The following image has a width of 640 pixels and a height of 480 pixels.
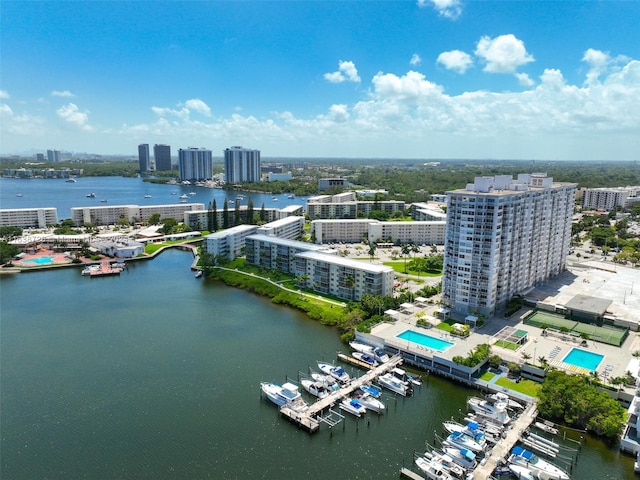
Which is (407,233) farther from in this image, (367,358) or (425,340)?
(367,358)

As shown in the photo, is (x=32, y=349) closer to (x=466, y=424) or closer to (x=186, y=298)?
(x=186, y=298)

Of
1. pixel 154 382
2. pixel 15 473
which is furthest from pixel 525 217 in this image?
pixel 15 473

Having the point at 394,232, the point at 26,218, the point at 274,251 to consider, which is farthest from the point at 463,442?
the point at 26,218

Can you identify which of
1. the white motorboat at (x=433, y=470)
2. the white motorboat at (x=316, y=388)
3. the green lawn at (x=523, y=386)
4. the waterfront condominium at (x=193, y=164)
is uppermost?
the waterfront condominium at (x=193, y=164)

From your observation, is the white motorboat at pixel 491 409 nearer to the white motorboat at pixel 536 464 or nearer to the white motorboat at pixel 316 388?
the white motorboat at pixel 536 464

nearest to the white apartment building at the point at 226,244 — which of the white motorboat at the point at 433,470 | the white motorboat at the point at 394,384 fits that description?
Result: the white motorboat at the point at 394,384

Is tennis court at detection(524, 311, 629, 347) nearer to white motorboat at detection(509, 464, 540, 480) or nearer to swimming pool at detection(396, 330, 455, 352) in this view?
swimming pool at detection(396, 330, 455, 352)

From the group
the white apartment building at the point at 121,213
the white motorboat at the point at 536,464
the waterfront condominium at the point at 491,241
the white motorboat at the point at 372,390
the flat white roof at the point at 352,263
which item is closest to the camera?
the white motorboat at the point at 536,464

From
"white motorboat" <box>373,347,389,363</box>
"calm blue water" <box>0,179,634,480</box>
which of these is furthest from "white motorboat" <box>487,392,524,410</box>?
"white motorboat" <box>373,347,389,363</box>
